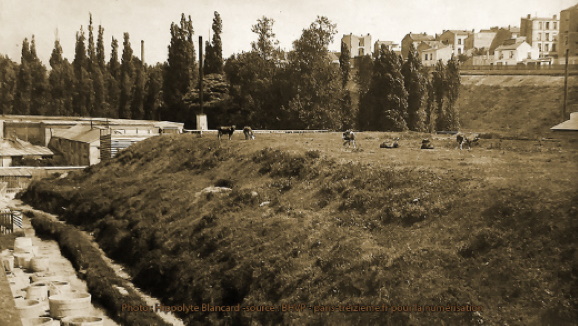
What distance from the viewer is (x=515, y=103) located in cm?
3772

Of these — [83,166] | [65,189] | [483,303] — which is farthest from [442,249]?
[83,166]

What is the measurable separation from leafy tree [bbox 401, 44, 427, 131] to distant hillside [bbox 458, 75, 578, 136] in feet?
10.8

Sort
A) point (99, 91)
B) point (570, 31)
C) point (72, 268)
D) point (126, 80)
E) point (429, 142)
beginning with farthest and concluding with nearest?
point (126, 80), point (99, 91), point (429, 142), point (72, 268), point (570, 31)

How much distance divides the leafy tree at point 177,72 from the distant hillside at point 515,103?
25671 mm

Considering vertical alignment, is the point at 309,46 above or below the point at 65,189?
above

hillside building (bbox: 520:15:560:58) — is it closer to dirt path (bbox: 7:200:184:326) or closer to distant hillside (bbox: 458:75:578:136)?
distant hillside (bbox: 458:75:578:136)

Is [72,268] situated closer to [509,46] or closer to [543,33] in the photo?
[543,33]

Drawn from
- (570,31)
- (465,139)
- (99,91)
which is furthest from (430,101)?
(99,91)

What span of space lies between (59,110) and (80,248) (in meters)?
41.3

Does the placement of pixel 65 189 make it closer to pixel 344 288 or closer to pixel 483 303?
pixel 344 288

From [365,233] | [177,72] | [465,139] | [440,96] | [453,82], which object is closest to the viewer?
[365,233]

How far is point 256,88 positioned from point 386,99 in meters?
11.1

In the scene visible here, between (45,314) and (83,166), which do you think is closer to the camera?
(45,314)

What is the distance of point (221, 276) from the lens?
18.6 m
